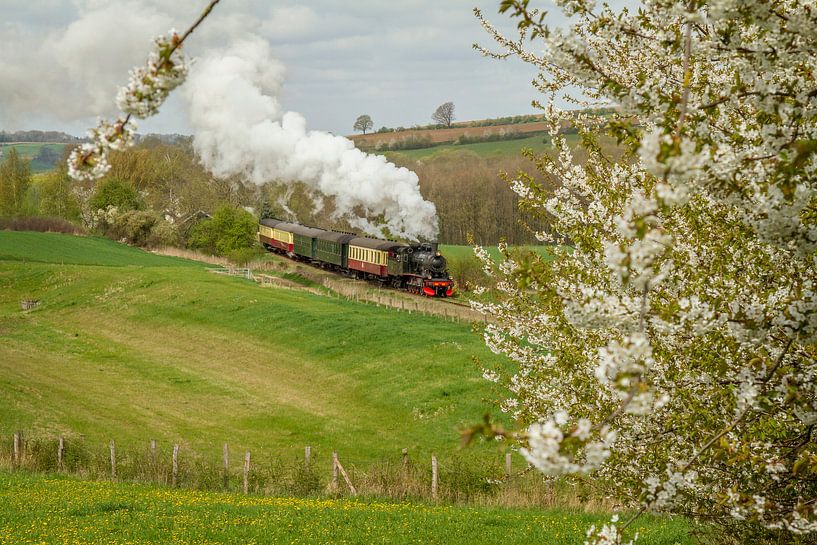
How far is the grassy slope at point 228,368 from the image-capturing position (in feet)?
94.5

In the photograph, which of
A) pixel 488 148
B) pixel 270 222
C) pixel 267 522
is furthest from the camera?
pixel 488 148

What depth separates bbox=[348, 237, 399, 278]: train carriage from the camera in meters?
55.1

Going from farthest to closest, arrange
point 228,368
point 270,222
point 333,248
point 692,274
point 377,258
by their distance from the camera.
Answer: point 270,222, point 333,248, point 377,258, point 228,368, point 692,274

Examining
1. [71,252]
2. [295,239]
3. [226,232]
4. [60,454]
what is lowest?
[60,454]

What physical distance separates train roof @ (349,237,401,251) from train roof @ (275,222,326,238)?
7.48m

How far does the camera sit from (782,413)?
716 cm

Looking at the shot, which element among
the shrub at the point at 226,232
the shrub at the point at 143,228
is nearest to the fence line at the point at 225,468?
the shrub at the point at 226,232

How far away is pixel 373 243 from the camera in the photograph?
5684cm

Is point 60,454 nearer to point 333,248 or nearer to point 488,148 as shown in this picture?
point 333,248

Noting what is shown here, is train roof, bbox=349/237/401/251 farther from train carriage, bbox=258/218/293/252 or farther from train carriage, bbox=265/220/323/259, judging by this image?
train carriage, bbox=258/218/293/252

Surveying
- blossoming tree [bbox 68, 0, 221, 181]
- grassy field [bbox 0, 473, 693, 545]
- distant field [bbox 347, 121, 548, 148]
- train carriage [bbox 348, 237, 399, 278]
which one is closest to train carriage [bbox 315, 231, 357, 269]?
train carriage [bbox 348, 237, 399, 278]

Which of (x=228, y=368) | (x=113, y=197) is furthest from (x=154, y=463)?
(x=113, y=197)

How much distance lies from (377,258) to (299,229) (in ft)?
54.8

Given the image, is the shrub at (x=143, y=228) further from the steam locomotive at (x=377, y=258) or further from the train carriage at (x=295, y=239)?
the steam locomotive at (x=377, y=258)
